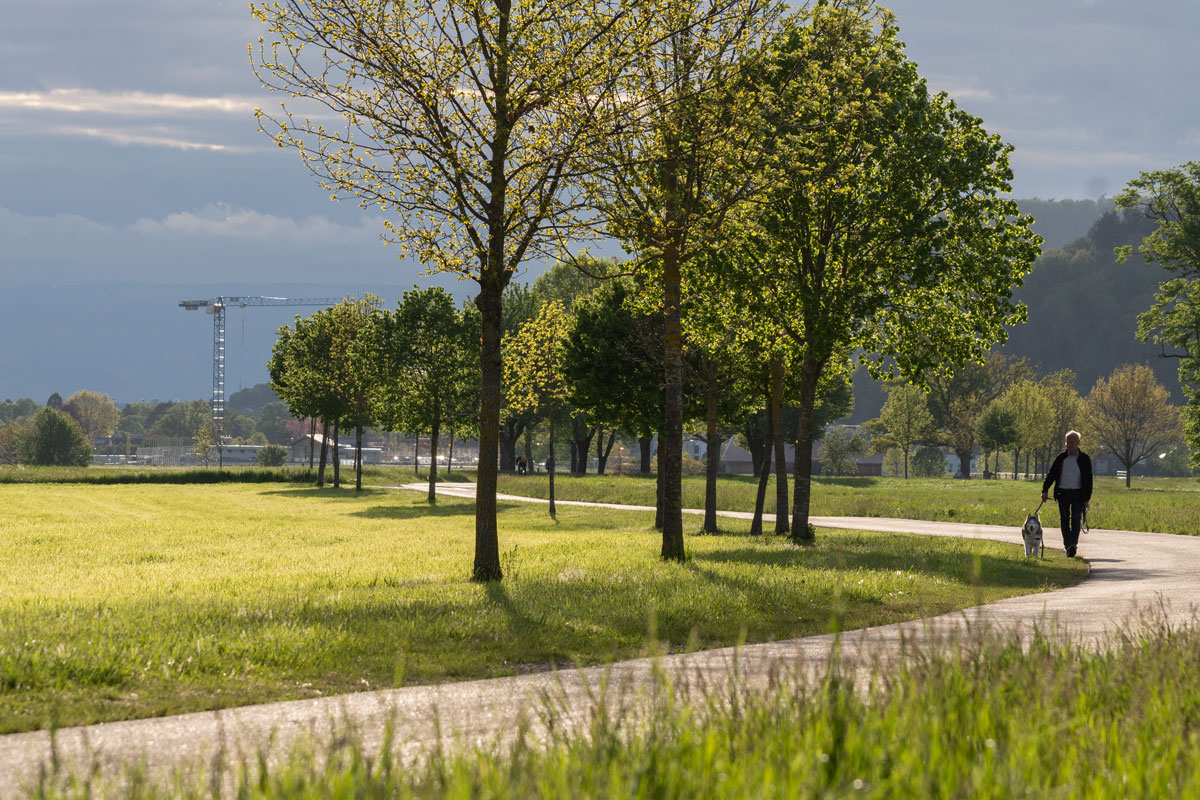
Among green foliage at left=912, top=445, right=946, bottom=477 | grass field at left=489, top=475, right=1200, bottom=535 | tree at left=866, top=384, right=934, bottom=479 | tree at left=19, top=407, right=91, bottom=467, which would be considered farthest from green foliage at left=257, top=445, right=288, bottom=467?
green foliage at left=912, top=445, right=946, bottom=477

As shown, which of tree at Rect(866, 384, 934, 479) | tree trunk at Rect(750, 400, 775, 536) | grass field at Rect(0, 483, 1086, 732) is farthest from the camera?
tree at Rect(866, 384, 934, 479)

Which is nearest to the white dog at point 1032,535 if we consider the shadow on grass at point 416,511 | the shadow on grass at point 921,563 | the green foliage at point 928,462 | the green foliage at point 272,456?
the shadow on grass at point 921,563

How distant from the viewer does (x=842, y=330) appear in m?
21.9

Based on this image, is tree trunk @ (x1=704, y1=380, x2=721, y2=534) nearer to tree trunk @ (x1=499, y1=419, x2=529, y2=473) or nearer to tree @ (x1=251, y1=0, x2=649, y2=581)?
tree @ (x1=251, y1=0, x2=649, y2=581)

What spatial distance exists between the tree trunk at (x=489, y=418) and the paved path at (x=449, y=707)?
7016 mm

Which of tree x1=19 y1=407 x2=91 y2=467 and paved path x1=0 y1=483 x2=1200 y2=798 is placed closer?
paved path x1=0 y1=483 x2=1200 y2=798

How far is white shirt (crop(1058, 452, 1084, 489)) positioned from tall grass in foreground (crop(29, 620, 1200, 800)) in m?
14.4

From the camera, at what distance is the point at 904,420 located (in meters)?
96.2

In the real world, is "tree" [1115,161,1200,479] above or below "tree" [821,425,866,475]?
above

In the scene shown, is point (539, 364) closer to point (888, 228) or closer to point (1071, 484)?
point (888, 228)

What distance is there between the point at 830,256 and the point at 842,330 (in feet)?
7.93

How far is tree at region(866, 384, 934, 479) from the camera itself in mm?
95875

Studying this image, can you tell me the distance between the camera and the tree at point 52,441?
12462 centimetres

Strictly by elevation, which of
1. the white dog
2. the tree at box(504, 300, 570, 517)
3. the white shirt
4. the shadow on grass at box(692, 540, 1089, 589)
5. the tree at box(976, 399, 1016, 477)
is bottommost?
the shadow on grass at box(692, 540, 1089, 589)
